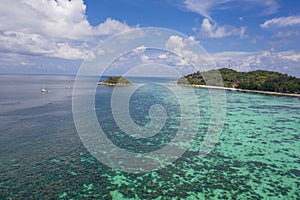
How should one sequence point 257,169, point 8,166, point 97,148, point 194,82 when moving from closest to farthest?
point 8,166, point 257,169, point 97,148, point 194,82

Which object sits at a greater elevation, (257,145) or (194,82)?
(194,82)

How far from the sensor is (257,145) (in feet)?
64.2

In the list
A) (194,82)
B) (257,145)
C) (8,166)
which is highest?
(194,82)

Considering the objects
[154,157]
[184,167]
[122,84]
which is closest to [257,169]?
[184,167]

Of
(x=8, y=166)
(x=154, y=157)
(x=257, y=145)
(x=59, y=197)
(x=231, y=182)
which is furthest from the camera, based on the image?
(x=257, y=145)

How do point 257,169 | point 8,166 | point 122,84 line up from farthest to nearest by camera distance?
point 122,84 < point 257,169 < point 8,166

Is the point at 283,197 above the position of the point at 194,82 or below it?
below

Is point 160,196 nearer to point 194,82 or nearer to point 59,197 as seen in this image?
point 59,197

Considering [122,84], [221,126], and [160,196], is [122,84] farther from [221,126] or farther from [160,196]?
[160,196]

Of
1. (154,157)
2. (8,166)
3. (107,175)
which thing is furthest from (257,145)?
(8,166)

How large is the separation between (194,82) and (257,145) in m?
102

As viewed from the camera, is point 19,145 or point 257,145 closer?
point 19,145

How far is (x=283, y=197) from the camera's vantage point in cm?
1110

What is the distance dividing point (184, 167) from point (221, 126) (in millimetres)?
14728
